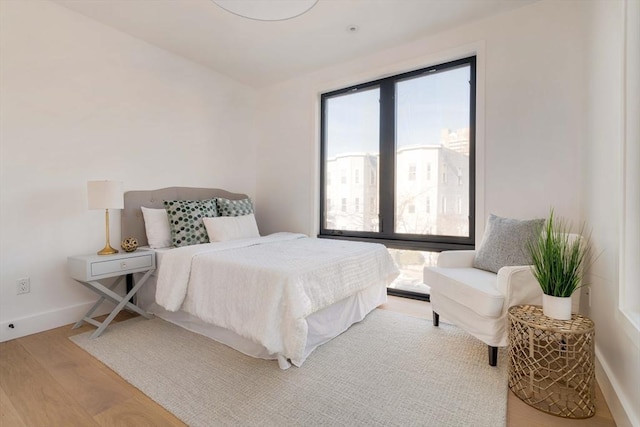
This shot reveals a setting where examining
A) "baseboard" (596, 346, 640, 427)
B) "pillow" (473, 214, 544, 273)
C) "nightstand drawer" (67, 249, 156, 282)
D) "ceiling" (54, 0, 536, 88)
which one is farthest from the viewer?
"ceiling" (54, 0, 536, 88)

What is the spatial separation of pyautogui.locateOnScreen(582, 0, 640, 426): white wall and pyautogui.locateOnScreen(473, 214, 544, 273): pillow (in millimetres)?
340

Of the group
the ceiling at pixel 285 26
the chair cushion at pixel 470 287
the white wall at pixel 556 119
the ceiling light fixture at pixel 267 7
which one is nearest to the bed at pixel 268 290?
the chair cushion at pixel 470 287

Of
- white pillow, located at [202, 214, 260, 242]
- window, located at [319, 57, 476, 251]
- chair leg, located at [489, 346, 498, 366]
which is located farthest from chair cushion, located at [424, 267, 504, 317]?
white pillow, located at [202, 214, 260, 242]

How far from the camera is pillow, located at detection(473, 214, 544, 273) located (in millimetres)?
2141

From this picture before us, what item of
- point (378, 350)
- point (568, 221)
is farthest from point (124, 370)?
point (568, 221)

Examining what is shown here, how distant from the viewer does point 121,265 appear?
243 centimetres

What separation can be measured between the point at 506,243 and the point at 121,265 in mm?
2907

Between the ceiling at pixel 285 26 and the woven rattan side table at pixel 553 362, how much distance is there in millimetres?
2479

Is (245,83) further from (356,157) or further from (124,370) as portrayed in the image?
(124,370)

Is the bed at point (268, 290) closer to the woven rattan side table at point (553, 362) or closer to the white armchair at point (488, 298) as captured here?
the white armchair at point (488, 298)

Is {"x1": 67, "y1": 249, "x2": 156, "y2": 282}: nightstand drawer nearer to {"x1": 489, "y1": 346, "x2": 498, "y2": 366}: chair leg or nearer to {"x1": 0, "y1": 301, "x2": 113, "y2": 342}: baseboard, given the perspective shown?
{"x1": 0, "y1": 301, "x2": 113, "y2": 342}: baseboard

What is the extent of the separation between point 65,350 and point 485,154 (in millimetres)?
3592

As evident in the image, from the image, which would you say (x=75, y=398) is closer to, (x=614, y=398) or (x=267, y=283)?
(x=267, y=283)

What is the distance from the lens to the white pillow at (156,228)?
2.96 metres
